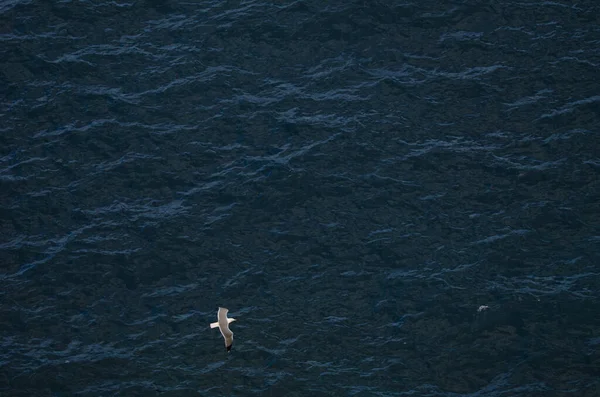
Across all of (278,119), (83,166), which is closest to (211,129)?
(278,119)

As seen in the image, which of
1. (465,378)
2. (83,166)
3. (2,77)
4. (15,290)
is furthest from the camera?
(2,77)

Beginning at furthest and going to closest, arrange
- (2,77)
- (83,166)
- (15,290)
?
(2,77) → (83,166) → (15,290)

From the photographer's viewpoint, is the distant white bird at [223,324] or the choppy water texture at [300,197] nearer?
the distant white bird at [223,324]

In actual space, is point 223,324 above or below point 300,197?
below

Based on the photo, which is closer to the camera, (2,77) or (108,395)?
(108,395)

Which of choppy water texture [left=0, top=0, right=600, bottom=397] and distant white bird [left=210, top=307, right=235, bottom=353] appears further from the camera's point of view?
choppy water texture [left=0, top=0, right=600, bottom=397]

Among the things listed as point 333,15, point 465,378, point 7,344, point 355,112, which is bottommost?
point 465,378

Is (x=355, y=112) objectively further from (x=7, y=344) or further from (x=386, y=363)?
(x=7, y=344)

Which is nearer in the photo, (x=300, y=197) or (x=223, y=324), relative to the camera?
(x=223, y=324)
